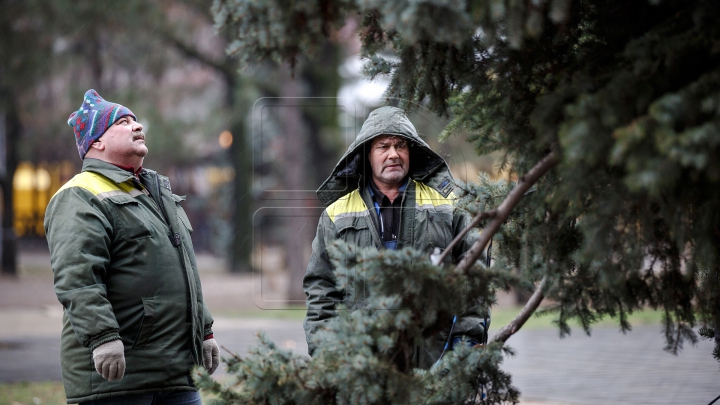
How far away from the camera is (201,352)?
3.82 meters

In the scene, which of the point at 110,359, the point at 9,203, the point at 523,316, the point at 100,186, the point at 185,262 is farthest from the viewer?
the point at 9,203

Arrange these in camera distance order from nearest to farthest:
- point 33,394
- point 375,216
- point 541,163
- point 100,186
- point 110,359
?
point 541,163
point 110,359
point 100,186
point 375,216
point 33,394

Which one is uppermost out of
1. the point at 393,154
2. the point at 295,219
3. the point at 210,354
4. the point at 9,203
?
the point at 393,154

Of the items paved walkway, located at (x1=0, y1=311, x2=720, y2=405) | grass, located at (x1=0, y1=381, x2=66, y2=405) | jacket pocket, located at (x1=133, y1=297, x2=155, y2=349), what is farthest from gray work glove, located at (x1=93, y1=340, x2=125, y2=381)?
grass, located at (x1=0, y1=381, x2=66, y2=405)

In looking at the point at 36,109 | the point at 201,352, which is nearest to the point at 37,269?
the point at 36,109

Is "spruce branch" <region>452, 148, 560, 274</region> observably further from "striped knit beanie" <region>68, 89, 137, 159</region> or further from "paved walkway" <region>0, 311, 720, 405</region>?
"paved walkway" <region>0, 311, 720, 405</region>

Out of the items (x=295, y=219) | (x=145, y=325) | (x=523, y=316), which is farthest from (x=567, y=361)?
(x=295, y=219)

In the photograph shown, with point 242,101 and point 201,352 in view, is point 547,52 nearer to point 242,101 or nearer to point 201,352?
point 201,352

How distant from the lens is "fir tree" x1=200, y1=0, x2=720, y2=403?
2148mm

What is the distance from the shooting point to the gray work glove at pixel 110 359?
3.29 m

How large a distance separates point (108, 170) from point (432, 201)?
5.02 feet

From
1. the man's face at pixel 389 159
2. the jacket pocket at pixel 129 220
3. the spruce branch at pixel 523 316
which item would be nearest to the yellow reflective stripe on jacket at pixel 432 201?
the man's face at pixel 389 159

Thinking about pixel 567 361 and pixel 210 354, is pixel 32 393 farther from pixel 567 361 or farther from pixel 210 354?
pixel 567 361

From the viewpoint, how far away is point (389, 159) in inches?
154
